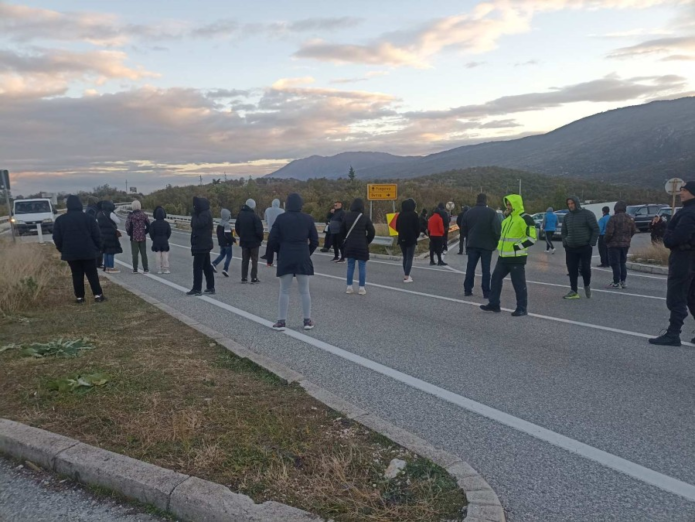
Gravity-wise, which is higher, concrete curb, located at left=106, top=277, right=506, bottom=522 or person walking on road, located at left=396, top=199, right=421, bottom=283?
person walking on road, located at left=396, top=199, right=421, bottom=283

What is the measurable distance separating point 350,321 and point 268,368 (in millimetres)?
3061

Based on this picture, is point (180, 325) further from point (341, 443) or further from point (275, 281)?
point (275, 281)

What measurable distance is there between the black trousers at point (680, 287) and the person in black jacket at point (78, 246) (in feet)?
29.0

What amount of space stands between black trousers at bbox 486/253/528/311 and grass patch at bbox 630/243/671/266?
8369 millimetres

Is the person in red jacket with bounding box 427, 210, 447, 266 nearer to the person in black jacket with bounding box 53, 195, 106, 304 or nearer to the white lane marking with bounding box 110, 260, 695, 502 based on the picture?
the person in black jacket with bounding box 53, 195, 106, 304

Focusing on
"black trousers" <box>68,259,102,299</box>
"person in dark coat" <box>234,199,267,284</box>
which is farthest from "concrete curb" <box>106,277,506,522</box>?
"person in dark coat" <box>234,199,267,284</box>

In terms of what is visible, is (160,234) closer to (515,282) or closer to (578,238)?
(515,282)

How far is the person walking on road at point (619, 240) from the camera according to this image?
12031 mm

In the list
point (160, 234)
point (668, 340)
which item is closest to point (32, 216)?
point (160, 234)

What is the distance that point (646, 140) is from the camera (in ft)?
623

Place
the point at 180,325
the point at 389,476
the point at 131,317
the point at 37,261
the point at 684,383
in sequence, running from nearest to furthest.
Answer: the point at 389,476 < the point at 684,383 < the point at 180,325 < the point at 131,317 < the point at 37,261

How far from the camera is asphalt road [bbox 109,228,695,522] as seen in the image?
355cm

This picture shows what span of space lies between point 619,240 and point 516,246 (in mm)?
4339

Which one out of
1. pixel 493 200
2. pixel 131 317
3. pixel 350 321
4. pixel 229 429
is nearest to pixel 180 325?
pixel 131 317
